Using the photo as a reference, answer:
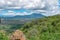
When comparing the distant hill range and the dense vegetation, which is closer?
the dense vegetation

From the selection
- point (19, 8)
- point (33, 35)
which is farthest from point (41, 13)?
point (33, 35)

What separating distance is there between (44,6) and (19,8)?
615 millimetres

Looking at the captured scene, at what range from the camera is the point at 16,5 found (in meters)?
5.54

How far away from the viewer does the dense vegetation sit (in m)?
4.67

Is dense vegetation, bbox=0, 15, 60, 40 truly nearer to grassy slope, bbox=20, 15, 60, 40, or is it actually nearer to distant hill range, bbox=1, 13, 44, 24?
grassy slope, bbox=20, 15, 60, 40

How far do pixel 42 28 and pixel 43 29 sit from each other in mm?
38

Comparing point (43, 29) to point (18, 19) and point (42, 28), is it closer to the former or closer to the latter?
point (42, 28)

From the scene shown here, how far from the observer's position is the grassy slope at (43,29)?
4689mm

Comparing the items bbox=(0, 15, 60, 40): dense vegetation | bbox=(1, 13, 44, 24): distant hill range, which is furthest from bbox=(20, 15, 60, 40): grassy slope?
bbox=(1, 13, 44, 24): distant hill range

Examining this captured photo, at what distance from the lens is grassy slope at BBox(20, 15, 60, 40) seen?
15.4 feet

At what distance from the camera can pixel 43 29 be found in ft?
16.9

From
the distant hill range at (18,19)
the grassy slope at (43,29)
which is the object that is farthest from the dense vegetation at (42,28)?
the distant hill range at (18,19)

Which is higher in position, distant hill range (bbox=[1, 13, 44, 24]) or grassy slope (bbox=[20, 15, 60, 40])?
distant hill range (bbox=[1, 13, 44, 24])

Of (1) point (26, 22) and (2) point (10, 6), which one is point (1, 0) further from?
(1) point (26, 22)
